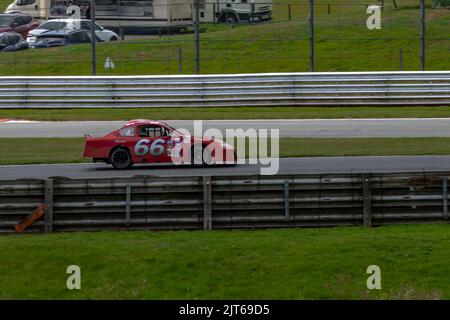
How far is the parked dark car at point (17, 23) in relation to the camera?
47.9 meters

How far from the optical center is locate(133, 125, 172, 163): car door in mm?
19797

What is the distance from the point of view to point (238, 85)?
101 feet

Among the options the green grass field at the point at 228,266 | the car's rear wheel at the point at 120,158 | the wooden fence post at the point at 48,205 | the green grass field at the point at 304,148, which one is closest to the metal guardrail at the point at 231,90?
the green grass field at the point at 304,148

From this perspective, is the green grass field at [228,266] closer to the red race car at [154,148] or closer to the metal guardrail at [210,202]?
the metal guardrail at [210,202]

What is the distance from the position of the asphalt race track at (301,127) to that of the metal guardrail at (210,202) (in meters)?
11.8

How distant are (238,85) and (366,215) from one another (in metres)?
18.4

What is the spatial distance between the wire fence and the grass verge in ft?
19.0

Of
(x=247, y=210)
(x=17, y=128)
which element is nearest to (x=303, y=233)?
(x=247, y=210)

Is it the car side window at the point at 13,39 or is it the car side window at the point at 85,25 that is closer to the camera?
the car side window at the point at 13,39

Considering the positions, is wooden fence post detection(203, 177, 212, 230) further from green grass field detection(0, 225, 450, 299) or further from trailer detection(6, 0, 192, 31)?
trailer detection(6, 0, 192, 31)

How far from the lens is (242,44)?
38.3 metres

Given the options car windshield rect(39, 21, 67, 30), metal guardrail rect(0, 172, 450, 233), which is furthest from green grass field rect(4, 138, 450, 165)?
car windshield rect(39, 21, 67, 30)

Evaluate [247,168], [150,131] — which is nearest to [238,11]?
[150,131]

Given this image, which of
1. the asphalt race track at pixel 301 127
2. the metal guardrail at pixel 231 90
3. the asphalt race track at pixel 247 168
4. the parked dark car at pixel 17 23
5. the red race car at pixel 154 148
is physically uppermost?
the parked dark car at pixel 17 23
